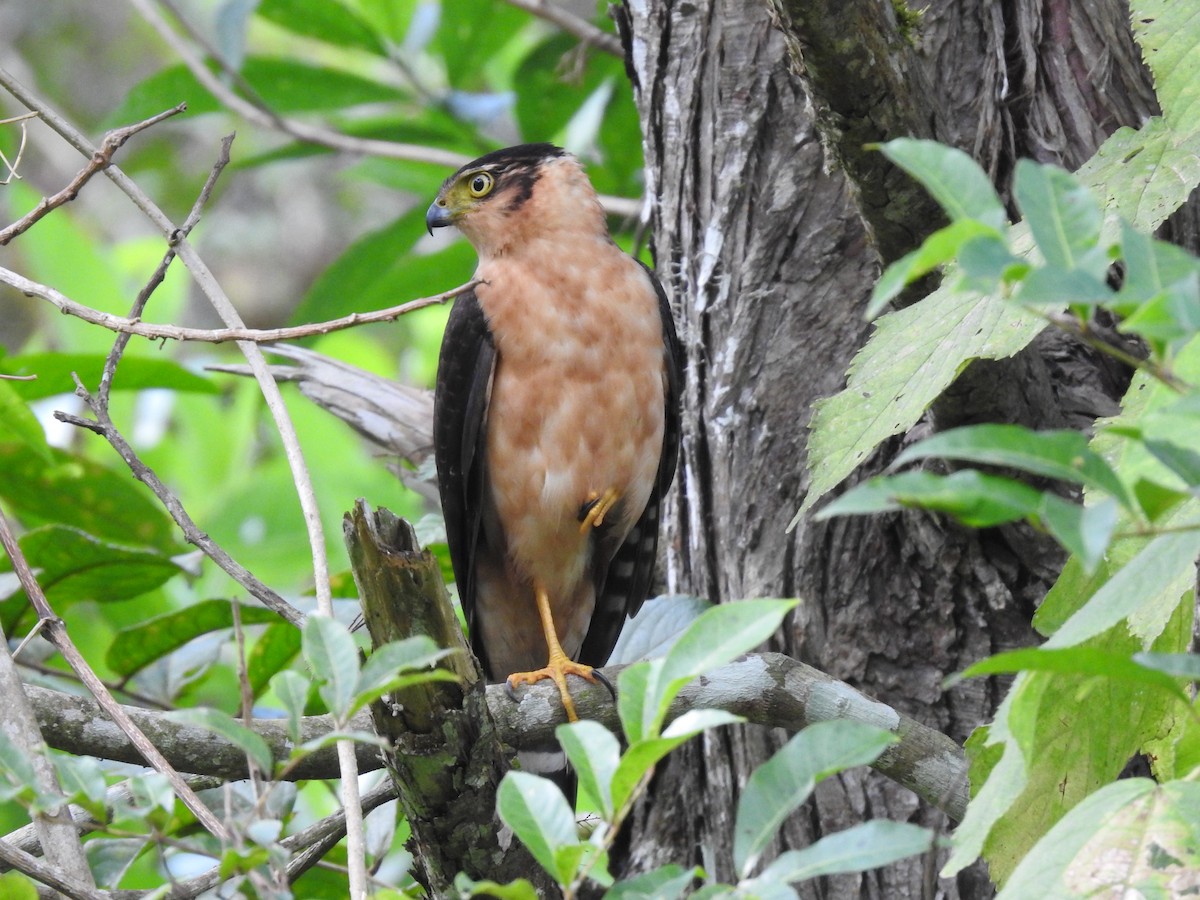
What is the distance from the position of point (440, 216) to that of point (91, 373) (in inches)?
50.5

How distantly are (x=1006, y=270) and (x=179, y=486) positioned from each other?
5926mm

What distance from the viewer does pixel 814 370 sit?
136 inches

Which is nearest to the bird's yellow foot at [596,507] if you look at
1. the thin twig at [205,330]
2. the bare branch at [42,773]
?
the thin twig at [205,330]

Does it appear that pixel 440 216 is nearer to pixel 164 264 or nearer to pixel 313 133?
pixel 313 133

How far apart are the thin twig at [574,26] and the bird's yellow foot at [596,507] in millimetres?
1813

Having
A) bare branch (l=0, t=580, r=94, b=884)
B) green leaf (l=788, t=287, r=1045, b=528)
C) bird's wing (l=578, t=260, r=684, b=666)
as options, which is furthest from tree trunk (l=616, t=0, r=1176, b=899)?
bare branch (l=0, t=580, r=94, b=884)

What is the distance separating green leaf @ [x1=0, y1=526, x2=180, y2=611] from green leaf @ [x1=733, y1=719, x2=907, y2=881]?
8.58ft

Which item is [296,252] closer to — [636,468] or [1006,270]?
[636,468]

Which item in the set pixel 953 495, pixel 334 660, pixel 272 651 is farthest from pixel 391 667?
pixel 272 651

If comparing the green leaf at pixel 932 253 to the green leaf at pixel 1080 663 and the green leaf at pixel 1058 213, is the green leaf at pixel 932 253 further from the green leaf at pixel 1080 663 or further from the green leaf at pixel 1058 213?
the green leaf at pixel 1080 663

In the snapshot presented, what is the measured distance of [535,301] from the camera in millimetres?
3979

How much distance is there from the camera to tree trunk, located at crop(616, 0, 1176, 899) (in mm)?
3143

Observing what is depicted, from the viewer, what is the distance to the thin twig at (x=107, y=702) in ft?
6.68

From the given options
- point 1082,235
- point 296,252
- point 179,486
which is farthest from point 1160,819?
point 296,252
